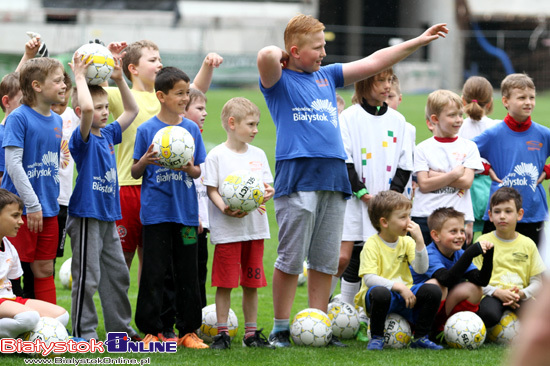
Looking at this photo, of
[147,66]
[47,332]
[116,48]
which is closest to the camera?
[47,332]

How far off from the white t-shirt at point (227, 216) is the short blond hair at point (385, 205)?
0.81 meters

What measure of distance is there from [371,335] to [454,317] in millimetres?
629

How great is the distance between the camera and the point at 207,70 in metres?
6.29

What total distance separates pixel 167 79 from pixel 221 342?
1906mm

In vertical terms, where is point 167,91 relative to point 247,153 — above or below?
above

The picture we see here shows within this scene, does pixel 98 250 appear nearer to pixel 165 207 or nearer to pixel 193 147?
pixel 165 207

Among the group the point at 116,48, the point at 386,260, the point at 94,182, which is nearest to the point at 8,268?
the point at 94,182

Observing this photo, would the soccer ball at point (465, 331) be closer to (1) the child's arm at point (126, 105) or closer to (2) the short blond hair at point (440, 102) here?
(2) the short blond hair at point (440, 102)

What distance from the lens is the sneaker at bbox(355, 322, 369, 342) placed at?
234 inches

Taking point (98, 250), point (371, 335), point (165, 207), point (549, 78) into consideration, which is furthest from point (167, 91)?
point (549, 78)

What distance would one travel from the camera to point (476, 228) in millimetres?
7523

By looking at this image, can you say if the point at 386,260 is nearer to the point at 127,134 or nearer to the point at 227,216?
the point at 227,216

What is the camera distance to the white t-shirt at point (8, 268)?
499 cm

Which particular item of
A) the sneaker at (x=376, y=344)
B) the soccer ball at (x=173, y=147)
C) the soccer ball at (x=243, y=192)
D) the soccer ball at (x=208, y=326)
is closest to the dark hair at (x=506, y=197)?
the sneaker at (x=376, y=344)
